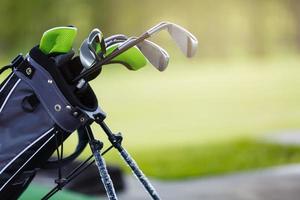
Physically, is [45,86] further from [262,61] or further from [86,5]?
[262,61]

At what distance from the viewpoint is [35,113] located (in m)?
2.39

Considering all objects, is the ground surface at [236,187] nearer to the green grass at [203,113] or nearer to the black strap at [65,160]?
the green grass at [203,113]

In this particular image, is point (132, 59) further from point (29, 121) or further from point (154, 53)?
point (29, 121)

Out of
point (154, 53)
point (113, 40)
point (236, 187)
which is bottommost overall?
point (236, 187)

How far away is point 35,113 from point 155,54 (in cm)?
37

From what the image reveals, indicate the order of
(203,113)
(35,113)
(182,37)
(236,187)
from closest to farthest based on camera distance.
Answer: (182,37) → (35,113) → (236,187) → (203,113)

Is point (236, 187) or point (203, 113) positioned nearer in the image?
point (236, 187)

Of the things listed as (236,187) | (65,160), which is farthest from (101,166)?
(236,187)

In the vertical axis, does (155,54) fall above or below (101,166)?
above

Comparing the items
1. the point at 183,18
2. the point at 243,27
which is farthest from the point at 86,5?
the point at 243,27

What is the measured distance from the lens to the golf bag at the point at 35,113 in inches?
92.4

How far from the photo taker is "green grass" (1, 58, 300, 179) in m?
8.18

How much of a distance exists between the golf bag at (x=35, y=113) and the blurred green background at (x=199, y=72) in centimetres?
693

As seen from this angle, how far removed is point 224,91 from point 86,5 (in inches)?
144
